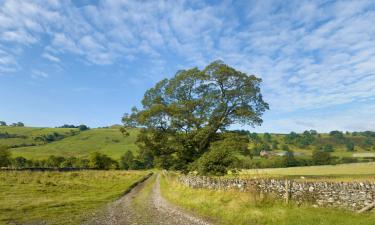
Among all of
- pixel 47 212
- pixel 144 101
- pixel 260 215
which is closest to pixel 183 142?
pixel 144 101

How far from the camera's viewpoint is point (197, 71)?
147 ft

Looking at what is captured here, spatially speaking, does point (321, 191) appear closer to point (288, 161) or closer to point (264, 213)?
point (264, 213)

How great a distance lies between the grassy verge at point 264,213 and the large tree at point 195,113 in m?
21.4

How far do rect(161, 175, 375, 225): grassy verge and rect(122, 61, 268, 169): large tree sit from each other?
70.2 feet

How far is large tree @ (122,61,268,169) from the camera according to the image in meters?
43.2

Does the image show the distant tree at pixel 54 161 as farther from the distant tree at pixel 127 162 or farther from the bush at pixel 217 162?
the bush at pixel 217 162

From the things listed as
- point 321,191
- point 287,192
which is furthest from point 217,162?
point 321,191

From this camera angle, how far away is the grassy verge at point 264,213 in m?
14.7

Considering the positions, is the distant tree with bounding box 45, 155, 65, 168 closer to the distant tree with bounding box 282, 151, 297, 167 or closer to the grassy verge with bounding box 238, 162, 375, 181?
the grassy verge with bounding box 238, 162, 375, 181

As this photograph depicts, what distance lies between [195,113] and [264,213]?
28.1 m

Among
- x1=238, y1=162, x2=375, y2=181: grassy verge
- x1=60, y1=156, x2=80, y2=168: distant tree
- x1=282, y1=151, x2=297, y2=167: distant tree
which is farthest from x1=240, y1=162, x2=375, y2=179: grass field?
x1=60, y1=156, x2=80, y2=168: distant tree

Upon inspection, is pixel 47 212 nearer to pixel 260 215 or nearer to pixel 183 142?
pixel 260 215

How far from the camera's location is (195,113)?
144ft

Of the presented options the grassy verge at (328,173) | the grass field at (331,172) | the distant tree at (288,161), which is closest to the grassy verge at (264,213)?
the grassy verge at (328,173)
